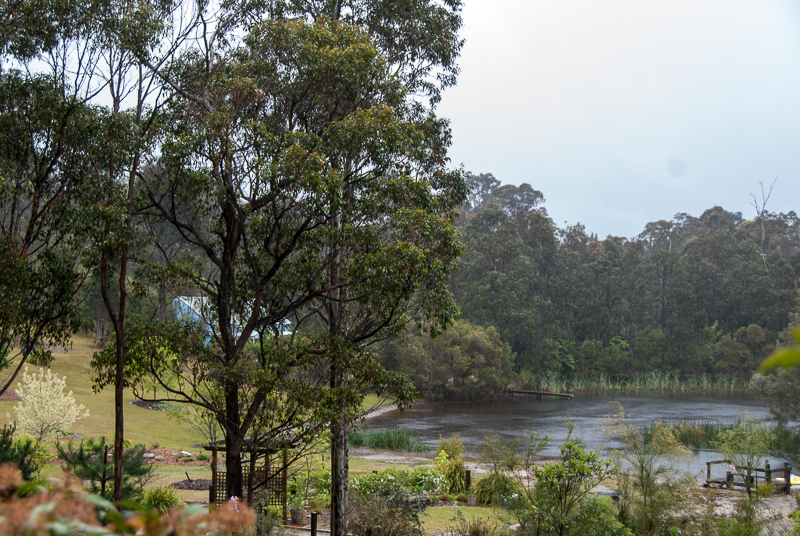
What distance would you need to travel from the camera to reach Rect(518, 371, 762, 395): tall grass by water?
43.7 meters

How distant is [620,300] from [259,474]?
1919 inches

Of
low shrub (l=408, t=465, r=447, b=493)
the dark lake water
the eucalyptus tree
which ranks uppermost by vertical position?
the eucalyptus tree

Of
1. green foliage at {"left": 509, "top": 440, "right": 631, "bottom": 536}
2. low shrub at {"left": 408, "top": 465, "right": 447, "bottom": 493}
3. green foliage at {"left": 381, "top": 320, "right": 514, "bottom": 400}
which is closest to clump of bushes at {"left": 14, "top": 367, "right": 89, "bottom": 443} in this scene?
low shrub at {"left": 408, "top": 465, "right": 447, "bottom": 493}

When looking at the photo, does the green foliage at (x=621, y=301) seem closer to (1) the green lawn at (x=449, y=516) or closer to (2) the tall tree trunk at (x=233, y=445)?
(1) the green lawn at (x=449, y=516)

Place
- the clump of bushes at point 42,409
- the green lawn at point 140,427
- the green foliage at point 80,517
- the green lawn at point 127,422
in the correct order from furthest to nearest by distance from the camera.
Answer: the green lawn at point 127,422 → the green lawn at point 140,427 → the clump of bushes at point 42,409 → the green foliage at point 80,517

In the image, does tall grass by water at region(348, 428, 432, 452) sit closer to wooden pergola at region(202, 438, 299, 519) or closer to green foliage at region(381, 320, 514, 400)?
wooden pergola at region(202, 438, 299, 519)

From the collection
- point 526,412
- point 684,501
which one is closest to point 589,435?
point 526,412

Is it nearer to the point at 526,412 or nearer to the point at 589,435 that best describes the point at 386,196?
the point at 589,435

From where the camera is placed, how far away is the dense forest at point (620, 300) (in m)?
47.2

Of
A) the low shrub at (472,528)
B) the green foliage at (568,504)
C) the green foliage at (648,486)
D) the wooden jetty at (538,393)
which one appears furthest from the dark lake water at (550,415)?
the green foliage at (568,504)

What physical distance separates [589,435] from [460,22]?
16.9m

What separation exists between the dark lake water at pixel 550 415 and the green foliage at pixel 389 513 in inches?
522

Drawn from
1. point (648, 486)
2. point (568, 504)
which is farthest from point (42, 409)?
point (648, 486)

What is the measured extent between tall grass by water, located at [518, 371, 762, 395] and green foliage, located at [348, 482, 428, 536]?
35.0 metres
